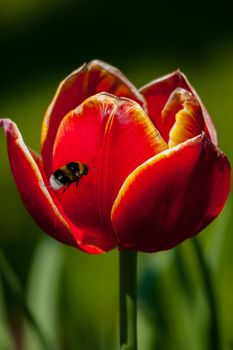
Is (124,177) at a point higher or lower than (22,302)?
higher

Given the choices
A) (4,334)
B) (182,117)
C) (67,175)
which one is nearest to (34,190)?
(67,175)

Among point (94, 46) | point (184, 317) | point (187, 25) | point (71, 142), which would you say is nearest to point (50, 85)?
point (94, 46)

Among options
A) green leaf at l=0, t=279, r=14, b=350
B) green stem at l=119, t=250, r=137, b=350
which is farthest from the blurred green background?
green stem at l=119, t=250, r=137, b=350

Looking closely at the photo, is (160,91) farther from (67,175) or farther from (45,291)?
(45,291)

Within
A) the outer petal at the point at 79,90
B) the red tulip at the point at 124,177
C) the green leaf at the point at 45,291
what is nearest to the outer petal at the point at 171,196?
the red tulip at the point at 124,177

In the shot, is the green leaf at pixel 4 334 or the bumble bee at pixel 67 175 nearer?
the bumble bee at pixel 67 175

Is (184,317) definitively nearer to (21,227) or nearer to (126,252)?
(126,252)

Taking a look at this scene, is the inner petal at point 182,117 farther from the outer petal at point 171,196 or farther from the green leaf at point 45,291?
the green leaf at point 45,291
